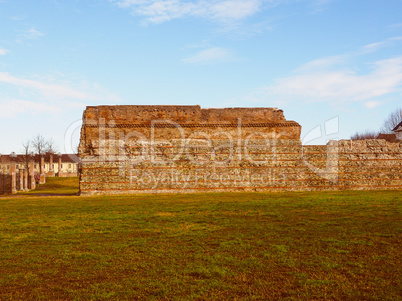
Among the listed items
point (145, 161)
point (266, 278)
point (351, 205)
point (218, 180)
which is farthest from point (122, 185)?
point (266, 278)

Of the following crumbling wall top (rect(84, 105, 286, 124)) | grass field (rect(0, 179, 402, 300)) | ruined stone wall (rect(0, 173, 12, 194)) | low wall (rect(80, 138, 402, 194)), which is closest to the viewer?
grass field (rect(0, 179, 402, 300))

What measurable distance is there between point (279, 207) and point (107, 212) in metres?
4.93

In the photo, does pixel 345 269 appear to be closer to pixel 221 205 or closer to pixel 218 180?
pixel 221 205

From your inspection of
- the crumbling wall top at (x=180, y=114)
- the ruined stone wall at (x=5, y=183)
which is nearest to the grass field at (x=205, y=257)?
the crumbling wall top at (x=180, y=114)

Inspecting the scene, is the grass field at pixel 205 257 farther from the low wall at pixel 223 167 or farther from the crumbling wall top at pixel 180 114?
the crumbling wall top at pixel 180 114

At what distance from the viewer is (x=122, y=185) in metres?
18.2

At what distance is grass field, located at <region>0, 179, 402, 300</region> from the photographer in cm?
416

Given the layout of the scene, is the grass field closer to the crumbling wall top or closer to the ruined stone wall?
the crumbling wall top

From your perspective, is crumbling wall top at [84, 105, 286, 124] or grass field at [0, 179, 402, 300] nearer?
grass field at [0, 179, 402, 300]

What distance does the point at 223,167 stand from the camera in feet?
60.2

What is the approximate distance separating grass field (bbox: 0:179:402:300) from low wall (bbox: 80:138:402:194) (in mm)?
8228

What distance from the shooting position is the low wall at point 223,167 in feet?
59.5

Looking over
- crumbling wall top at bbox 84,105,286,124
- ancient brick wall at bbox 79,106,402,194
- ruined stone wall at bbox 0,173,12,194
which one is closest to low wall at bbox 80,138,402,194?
ancient brick wall at bbox 79,106,402,194

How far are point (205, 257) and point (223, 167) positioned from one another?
12.9 metres
